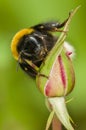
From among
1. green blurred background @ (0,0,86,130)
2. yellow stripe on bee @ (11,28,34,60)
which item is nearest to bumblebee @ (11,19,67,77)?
yellow stripe on bee @ (11,28,34,60)

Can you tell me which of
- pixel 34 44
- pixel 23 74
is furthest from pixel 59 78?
pixel 23 74

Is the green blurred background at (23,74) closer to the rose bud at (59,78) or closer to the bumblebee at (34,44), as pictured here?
the bumblebee at (34,44)

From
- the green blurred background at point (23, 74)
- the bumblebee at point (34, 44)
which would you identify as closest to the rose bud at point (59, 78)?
the bumblebee at point (34, 44)

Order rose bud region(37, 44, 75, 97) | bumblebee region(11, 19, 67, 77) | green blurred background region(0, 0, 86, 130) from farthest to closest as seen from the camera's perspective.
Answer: green blurred background region(0, 0, 86, 130) < bumblebee region(11, 19, 67, 77) < rose bud region(37, 44, 75, 97)

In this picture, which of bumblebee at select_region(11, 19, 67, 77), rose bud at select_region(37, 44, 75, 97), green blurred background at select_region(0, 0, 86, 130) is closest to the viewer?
rose bud at select_region(37, 44, 75, 97)

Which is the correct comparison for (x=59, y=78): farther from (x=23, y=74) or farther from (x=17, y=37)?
(x=23, y=74)

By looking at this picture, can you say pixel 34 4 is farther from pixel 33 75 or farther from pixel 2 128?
pixel 33 75

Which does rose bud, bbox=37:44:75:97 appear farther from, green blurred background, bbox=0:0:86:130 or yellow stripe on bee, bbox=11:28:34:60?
green blurred background, bbox=0:0:86:130
